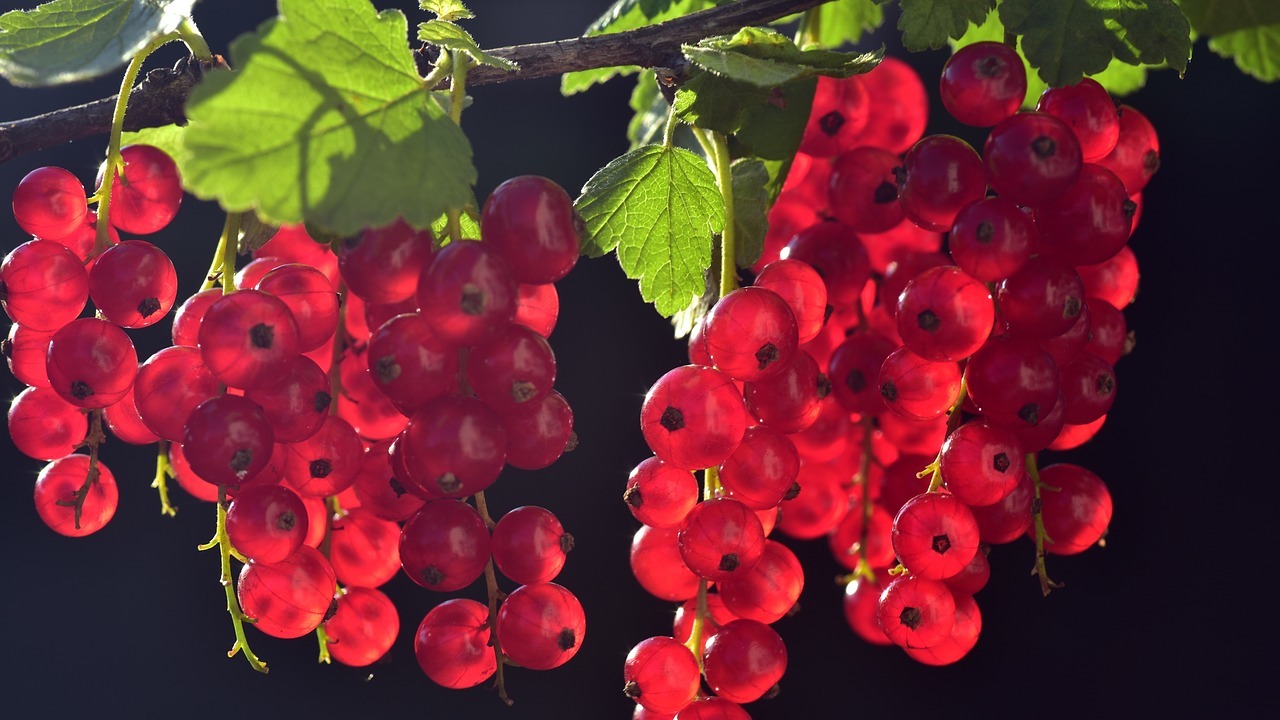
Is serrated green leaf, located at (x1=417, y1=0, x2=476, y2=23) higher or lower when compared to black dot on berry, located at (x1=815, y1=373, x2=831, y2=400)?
higher

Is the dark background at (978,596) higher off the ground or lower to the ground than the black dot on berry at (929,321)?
lower

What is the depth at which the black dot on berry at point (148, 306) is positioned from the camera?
485 millimetres

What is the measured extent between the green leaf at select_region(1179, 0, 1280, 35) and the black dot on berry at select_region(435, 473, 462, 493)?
22.6 inches

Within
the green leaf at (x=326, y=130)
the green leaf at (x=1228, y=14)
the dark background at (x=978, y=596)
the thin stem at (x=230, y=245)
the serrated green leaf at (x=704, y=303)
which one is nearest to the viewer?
the green leaf at (x=326, y=130)

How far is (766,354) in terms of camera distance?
→ 49cm

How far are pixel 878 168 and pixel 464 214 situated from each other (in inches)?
10.1

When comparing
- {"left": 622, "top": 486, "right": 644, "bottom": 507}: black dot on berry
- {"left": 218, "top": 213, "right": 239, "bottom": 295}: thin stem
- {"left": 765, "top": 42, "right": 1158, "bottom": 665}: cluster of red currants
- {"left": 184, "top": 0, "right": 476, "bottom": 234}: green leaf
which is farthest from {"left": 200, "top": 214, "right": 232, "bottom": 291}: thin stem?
{"left": 765, "top": 42, "right": 1158, "bottom": 665}: cluster of red currants

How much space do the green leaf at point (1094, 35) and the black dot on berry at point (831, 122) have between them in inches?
4.9

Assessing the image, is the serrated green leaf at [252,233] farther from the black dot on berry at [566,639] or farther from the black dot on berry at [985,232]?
the black dot on berry at [985,232]

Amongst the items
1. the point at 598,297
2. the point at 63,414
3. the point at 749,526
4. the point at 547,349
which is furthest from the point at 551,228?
the point at 598,297

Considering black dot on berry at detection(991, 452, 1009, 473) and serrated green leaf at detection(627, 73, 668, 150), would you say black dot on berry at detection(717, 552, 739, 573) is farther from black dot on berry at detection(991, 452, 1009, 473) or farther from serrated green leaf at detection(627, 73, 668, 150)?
serrated green leaf at detection(627, 73, 668, 150)

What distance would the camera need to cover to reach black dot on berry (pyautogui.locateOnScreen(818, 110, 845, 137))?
655 millimetres

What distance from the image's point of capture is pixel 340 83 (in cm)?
41

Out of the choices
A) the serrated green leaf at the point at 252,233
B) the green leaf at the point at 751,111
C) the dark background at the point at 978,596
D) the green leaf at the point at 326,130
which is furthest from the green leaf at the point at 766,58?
the dark background at the point at 978,596
